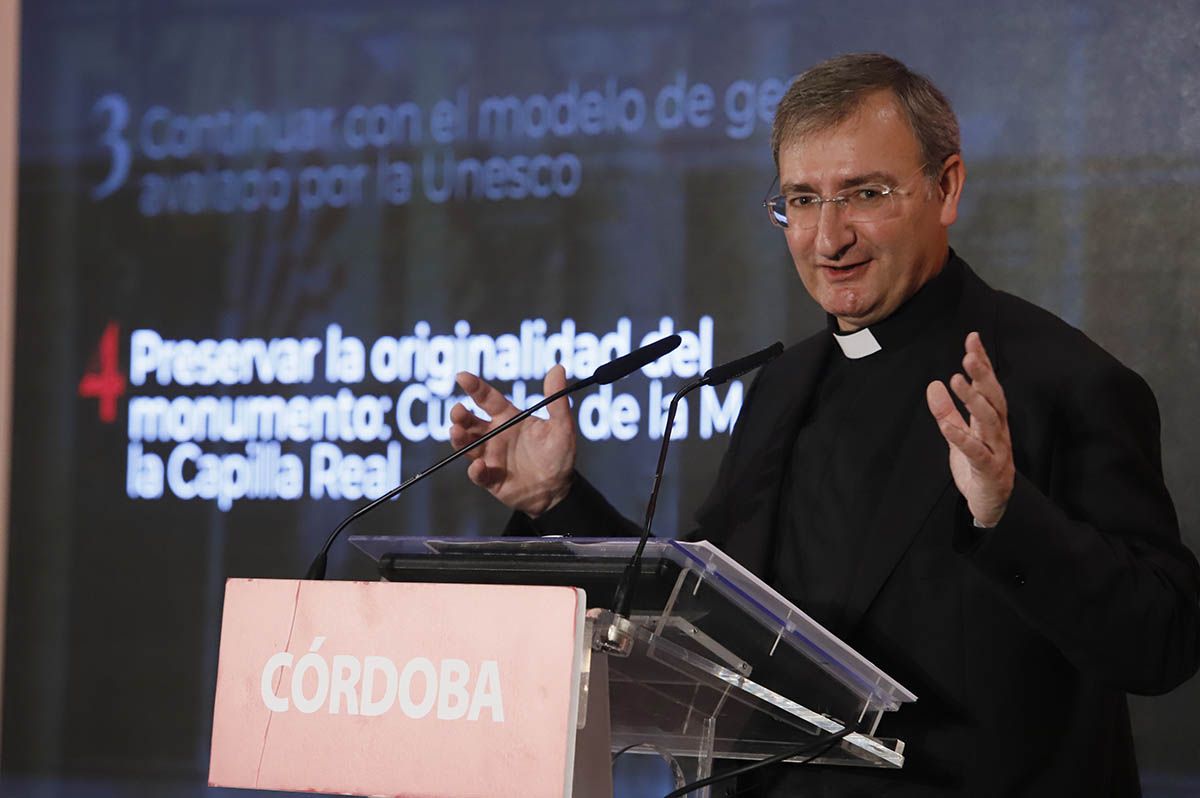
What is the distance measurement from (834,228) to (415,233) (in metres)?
2.14

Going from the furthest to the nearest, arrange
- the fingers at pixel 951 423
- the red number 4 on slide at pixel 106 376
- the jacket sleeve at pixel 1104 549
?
the red number 4 on slide at pixel 106 376 → the jacket sleeve at pixel 1104 549 → the fingers at pixel 951 423

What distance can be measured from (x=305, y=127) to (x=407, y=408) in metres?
0.96

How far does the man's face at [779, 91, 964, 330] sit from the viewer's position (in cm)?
225

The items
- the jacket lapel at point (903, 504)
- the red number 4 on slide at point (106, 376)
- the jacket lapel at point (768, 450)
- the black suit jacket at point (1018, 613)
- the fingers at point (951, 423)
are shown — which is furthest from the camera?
the red number 4 on slide at point (106, 376)

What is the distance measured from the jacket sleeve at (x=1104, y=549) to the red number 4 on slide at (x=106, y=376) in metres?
3.21

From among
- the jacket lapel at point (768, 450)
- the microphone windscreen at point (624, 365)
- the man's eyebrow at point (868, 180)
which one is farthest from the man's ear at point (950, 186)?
the microphone windscreen at point (624, 365)

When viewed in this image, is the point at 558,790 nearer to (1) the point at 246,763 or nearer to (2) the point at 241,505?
(1) the point at 246,763

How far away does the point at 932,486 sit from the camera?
209 centimetres

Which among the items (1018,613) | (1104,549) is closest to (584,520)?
(1018,613)

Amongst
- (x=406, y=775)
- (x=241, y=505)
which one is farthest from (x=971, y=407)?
(x=241, y=505)

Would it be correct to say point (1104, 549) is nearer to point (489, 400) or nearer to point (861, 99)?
point (861, 99)

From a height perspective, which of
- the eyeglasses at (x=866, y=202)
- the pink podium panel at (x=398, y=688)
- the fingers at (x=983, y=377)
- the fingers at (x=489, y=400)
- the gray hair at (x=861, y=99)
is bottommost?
the pink podium panel at (x=398, y=688)

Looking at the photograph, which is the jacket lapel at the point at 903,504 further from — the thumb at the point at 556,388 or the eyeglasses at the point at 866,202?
the thumb at the point at 556,388

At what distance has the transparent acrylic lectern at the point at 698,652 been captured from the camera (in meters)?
1.61
